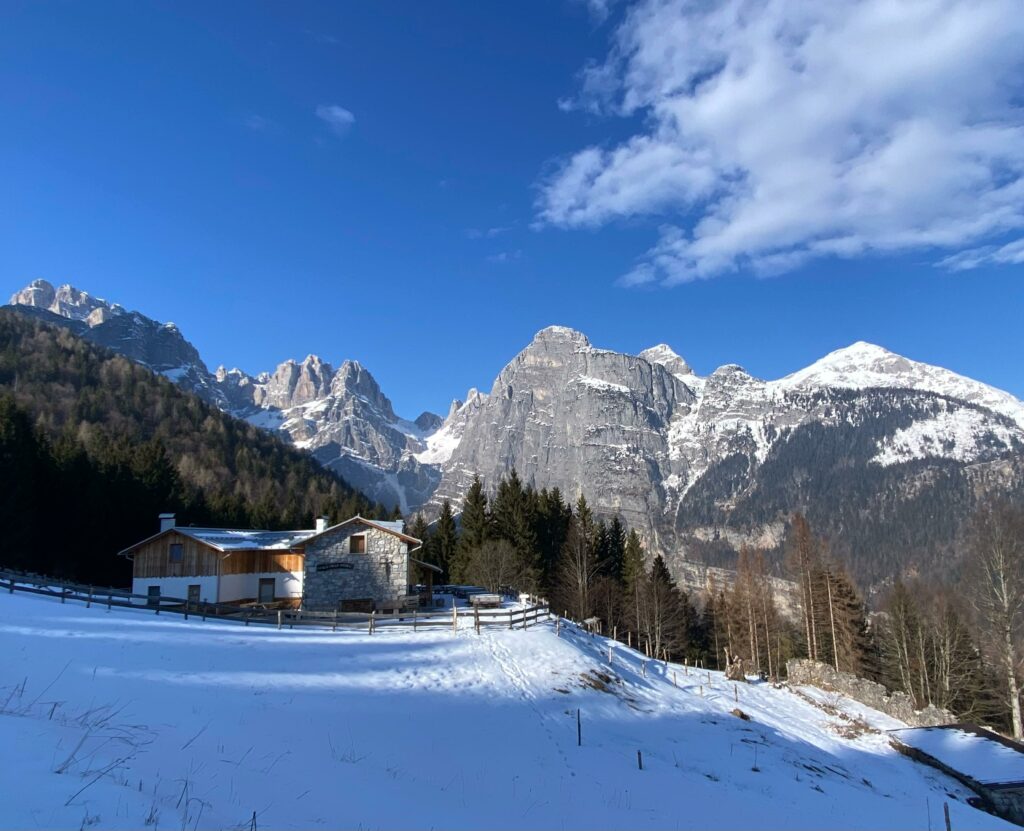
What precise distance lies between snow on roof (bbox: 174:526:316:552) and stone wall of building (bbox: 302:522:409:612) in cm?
171

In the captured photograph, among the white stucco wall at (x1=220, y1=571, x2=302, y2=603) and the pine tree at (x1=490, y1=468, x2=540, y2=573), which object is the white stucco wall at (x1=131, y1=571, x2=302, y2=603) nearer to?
the white stucco wall at (x1=220, y1=571, x2=302, y2=603)

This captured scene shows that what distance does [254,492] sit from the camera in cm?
11038

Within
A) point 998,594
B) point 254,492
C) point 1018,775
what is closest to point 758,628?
point 998,594

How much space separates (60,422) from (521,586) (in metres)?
95.0

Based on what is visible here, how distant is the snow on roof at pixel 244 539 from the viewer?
39125 mm

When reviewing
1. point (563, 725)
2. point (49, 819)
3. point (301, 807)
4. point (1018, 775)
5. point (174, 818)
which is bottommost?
point (1018, 775)

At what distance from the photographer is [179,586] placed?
3919cm

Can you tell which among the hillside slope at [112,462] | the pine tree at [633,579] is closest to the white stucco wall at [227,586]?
the hillside slope at [112,462]

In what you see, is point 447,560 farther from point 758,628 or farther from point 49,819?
point 49,819

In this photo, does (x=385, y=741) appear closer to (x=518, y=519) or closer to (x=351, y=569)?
(x=351, y=569)

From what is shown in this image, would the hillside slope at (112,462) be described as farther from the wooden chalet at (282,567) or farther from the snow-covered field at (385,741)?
the snow-covered field at (385,741)

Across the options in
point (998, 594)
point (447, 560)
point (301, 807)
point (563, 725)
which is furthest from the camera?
point (447, 560)

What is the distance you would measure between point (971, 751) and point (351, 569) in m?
32.8

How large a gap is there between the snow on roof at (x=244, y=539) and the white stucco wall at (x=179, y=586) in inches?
89.3
